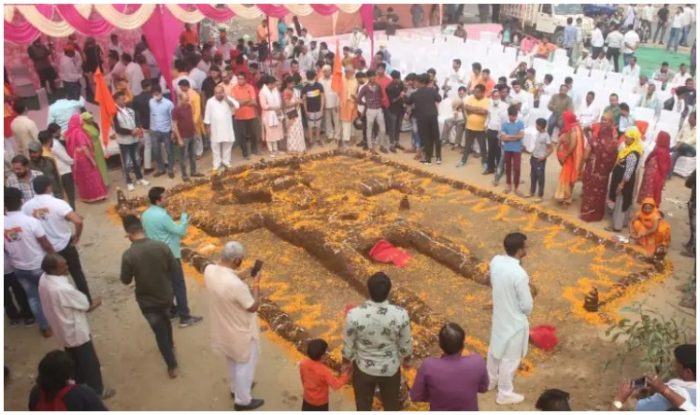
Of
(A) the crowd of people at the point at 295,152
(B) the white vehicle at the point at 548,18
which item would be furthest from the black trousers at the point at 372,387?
(B) the white vehicle at the point at 548,18

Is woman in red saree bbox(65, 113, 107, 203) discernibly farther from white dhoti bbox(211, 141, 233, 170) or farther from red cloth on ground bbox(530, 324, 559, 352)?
red cloth on ground bbox(530, 324, 559, 352)

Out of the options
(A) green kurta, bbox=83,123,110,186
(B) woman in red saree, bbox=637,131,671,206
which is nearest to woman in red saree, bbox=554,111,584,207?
(B) woman in red saree, bbox=637,131,671,206

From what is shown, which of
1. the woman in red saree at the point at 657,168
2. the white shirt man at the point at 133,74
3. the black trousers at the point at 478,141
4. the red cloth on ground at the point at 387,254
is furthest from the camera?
the white shirt man at the point at 133,74

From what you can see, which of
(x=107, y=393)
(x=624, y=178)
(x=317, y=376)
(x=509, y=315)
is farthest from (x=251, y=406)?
(x=624, y=178)

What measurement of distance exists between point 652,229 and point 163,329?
19.4 feet

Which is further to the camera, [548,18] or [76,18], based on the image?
[548,18]

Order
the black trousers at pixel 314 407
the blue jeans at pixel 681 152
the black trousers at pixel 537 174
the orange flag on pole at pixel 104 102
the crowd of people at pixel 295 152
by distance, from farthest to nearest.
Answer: the blue jeans at pixel 681 152 < the orange flag on pole at pixel 104 102 < the black trousers at pixel 537 174 < the black trousers at pixel 314 407 < the crowd of people at pixel 295 152

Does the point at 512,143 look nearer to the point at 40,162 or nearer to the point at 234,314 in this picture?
the point at 234,314

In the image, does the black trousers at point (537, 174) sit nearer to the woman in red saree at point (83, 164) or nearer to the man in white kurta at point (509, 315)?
the man in white kurta at point (509, 315)

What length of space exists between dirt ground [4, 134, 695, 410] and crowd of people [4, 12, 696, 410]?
199 mm

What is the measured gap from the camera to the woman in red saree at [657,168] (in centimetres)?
832

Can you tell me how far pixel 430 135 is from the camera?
11.5 m

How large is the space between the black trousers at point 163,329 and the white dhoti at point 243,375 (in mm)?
674

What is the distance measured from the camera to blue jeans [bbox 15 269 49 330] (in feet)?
20.5
